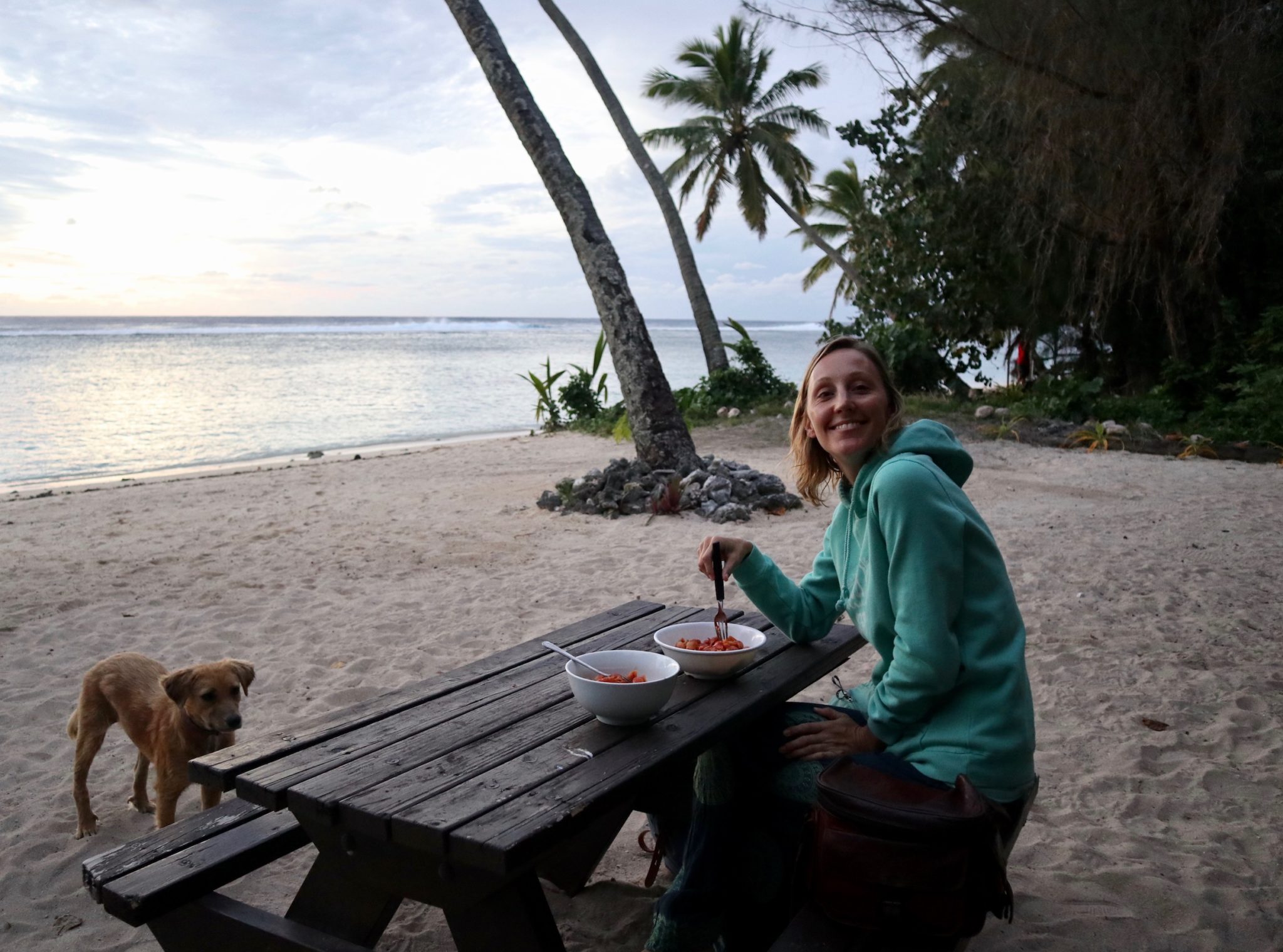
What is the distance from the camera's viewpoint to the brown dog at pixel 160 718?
2.90 metres

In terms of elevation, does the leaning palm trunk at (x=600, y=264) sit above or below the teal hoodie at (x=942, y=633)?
above

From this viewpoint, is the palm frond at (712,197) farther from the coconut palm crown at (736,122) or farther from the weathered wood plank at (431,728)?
the weathered wood plank at (431,728)

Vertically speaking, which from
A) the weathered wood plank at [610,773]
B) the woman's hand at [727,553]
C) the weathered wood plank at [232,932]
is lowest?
the weathered wood plank at [232,932]

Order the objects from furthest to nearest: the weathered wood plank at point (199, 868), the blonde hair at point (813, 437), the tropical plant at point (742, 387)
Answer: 1. the tropical plant at point (742, 387)
2. the blonde hair at point (813, 437)
3. the weathered wood plank at point (199, 868)

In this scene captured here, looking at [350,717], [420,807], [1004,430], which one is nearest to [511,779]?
[420,807]

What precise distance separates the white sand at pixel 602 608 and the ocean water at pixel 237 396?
204 inches

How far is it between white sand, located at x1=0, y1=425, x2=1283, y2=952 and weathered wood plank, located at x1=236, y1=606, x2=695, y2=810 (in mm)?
854

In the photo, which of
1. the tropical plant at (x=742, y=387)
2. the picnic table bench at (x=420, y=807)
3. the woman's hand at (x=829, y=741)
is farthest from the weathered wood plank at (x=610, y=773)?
the tropical plant at (x=742, y=387)

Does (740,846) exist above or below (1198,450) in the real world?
below

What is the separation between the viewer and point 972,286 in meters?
14.4

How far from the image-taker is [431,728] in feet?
6.61

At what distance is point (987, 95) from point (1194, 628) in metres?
8.61

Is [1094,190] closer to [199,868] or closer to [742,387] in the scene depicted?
[742,387]

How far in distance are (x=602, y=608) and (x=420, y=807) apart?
3.92m
